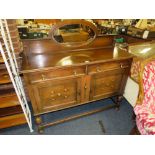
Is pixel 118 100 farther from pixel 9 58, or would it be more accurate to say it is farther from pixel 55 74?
pixel 9 58

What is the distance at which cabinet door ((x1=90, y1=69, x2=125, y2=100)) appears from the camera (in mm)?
1486

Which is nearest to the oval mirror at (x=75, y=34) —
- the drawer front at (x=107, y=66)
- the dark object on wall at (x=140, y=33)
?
the drawer front at (x=107, y=66)

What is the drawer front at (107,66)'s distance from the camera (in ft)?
4.49

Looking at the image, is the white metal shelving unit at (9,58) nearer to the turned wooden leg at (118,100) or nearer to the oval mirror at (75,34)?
the oval mirror at (75,34)

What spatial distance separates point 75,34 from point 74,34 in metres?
0.01

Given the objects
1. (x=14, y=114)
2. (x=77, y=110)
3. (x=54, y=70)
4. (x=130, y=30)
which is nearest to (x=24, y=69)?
(x=54, y=70)

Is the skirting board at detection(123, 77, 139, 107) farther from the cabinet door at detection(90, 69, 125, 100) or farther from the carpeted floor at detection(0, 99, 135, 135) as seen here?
the cabinet door at detection(90, 69, 125, 100)

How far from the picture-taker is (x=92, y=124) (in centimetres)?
172

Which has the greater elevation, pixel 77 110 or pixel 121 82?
pixel 121 82

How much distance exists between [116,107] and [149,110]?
31.0 inches

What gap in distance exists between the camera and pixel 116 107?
6.29ft

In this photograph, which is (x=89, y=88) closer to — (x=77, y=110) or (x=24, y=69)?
(x=77, y=110)

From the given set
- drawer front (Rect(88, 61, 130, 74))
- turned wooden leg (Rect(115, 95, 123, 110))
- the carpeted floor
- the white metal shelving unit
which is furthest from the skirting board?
the white metal shelving unit
